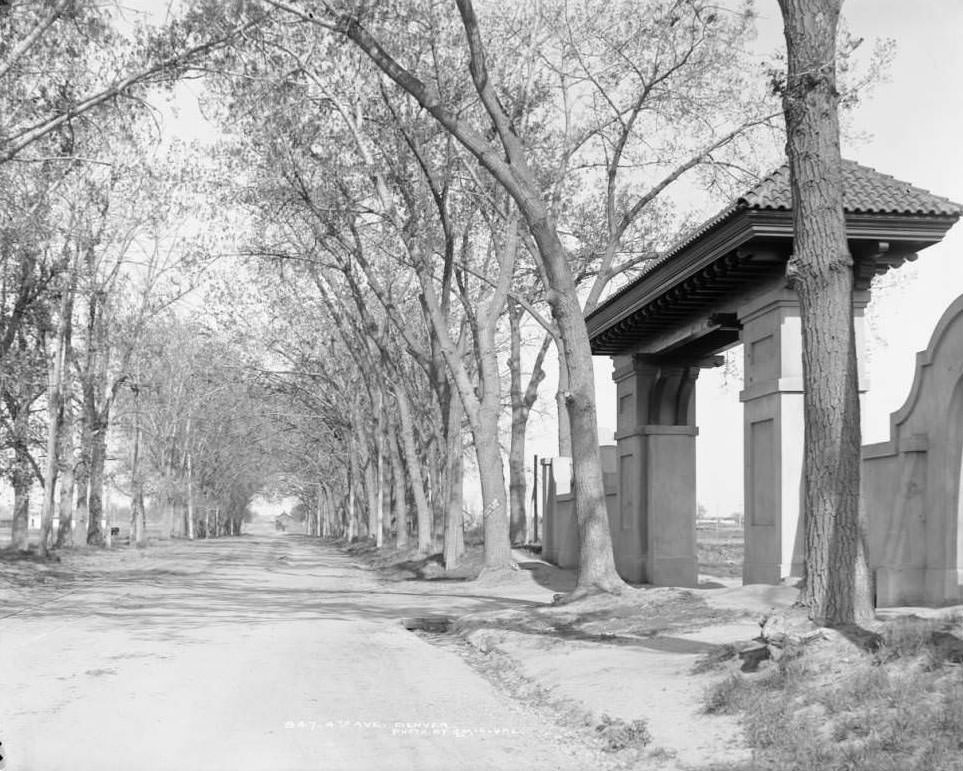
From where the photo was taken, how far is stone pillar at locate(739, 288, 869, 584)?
19.1m

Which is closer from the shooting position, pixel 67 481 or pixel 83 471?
pixel 83 471

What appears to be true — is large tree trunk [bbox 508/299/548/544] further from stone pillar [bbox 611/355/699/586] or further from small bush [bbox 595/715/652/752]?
small bush [bbox 595/715/652/752]

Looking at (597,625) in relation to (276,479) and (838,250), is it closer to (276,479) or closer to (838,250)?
(838,250)

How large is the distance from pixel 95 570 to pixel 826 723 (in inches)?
1193

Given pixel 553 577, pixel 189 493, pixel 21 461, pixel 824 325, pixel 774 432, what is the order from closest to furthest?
pixel 824 325, pixel 774 432, pixel 553 577, pixel 21 461, pixel 189 493

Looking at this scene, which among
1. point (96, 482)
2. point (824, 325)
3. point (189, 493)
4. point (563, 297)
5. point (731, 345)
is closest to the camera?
point (824, 325)

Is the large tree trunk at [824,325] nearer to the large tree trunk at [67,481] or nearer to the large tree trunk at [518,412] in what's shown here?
the large tree trunk at [518,412]

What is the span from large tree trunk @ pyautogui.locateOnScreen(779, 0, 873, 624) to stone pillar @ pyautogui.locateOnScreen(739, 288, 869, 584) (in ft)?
25.5

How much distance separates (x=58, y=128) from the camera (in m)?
24.2

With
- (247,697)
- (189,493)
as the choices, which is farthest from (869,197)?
(189,493)

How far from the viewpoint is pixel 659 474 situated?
1037 inches

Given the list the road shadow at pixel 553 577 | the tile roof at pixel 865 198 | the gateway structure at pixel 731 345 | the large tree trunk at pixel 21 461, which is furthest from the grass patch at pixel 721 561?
the large tree trunk at pixel 21 461

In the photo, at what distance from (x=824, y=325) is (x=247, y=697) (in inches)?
226

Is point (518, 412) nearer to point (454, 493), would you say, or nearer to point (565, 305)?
point (454, 493)
